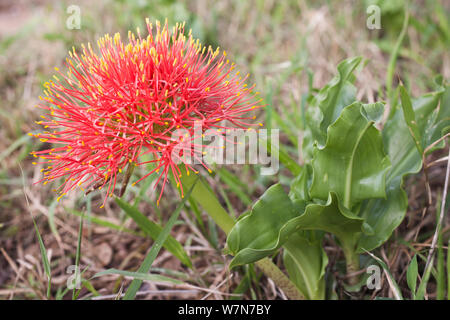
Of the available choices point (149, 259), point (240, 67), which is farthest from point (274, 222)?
point (240, 67)

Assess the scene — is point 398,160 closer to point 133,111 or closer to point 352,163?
point 352,163

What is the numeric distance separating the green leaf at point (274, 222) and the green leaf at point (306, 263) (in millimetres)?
104

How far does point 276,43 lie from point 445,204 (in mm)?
1908

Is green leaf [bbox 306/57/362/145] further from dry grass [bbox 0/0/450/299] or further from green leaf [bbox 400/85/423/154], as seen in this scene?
dry grass [bbox 0/0/450/299]

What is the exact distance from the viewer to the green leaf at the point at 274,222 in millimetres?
1144

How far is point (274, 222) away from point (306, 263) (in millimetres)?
279

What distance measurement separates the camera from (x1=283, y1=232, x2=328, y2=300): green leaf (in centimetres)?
136

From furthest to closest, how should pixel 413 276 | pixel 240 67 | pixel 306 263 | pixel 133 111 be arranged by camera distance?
pixel 240 67 → pixel 306 263 → pixel 413 276 → pixel 133 111

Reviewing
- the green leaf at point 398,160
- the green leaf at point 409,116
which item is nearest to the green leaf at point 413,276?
the green leaf at point 398,160

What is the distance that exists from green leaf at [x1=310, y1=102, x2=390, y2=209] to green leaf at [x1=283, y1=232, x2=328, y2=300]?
17 cm

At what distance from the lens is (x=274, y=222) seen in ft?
4.09

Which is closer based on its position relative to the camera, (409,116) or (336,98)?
(409,116)

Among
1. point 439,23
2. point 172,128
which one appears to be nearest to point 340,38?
point 439,23

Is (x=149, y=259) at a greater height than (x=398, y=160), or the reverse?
(x=398, y=160)
